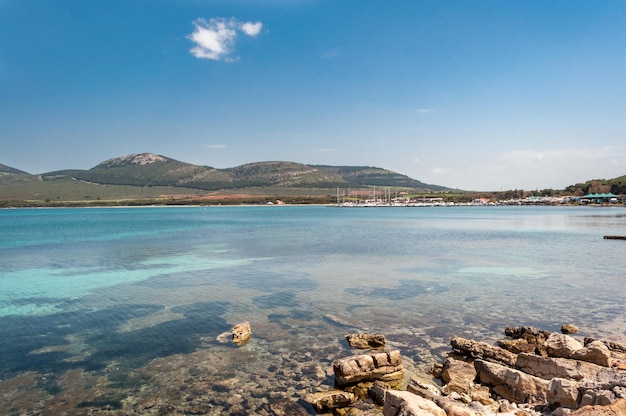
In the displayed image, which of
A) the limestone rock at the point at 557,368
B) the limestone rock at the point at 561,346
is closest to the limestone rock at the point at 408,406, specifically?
the limestone rock at the point at 557,368

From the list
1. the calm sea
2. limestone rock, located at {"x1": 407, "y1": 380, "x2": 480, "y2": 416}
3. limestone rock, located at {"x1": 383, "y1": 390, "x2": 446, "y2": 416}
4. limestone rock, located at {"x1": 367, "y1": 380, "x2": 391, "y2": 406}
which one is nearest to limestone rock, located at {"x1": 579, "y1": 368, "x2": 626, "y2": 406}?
limestone rock, located at {"x1": 407, "y1": 380, "x2": 480, "y2": 416}

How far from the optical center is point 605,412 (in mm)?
6344

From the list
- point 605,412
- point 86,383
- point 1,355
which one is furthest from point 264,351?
point 605,412

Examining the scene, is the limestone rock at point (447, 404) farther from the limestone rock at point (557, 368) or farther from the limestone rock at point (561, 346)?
the limestone rock at point (561, 346)

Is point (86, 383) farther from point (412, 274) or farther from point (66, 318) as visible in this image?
point (412, 274)

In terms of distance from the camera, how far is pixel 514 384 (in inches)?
378

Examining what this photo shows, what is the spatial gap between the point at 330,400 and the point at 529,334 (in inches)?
310

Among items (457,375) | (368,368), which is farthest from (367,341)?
(457,375)

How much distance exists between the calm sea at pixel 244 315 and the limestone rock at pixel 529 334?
664 millimetres

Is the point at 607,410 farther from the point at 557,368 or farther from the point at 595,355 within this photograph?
the point at 595,355

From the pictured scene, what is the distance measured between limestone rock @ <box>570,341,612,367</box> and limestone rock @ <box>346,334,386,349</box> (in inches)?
212

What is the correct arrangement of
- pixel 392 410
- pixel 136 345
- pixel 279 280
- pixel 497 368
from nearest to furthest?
pixel 392 410 → pixel 497 368 → pixel 136 345 → pixel 279 280

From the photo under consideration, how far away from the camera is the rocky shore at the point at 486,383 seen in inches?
307

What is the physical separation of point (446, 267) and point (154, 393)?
928 inches
